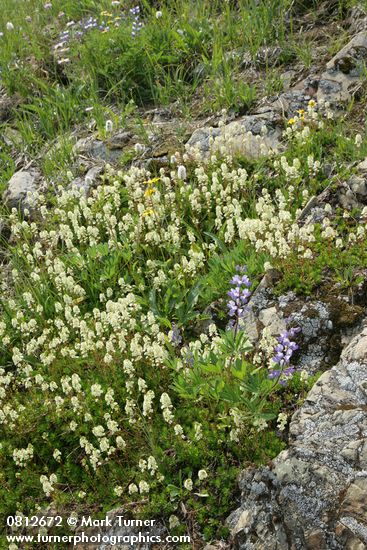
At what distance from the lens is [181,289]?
533 cm

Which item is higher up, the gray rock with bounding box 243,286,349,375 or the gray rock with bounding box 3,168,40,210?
the gray rock with bounding box 3,168,40,210

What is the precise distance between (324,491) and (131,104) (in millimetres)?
6034

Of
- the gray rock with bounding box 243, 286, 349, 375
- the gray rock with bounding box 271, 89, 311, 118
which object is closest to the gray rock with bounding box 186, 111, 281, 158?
the gray rock with bounding box 271, 89, 311, 118

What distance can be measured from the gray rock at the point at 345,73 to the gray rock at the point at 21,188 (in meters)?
3.49

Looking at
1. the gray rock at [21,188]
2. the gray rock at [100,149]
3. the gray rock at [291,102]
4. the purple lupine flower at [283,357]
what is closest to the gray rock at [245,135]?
the gray rock at [291,102]

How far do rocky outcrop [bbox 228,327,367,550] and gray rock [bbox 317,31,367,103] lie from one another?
414 centimetres

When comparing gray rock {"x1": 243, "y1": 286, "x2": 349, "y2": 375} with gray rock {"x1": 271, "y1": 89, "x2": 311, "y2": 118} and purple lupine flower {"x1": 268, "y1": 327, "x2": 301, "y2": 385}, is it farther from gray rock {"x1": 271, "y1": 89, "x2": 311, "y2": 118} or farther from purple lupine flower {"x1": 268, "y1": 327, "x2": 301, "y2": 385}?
gray rock {"x1": 271, "y1": 89, "x2": 311, "y2": 118}

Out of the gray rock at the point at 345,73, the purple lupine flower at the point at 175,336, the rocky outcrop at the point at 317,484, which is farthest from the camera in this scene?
the gray rock at the point at 345,73

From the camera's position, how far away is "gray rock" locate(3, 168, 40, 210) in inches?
277

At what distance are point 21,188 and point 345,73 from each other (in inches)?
159

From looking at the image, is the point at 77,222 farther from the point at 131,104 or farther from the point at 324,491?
the point at 324,491

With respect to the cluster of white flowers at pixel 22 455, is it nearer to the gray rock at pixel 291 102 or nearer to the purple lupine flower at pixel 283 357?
the purple lupine flower at pixel 283 357

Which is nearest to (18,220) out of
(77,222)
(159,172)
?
(77,222)

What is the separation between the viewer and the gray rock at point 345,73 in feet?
22.8
